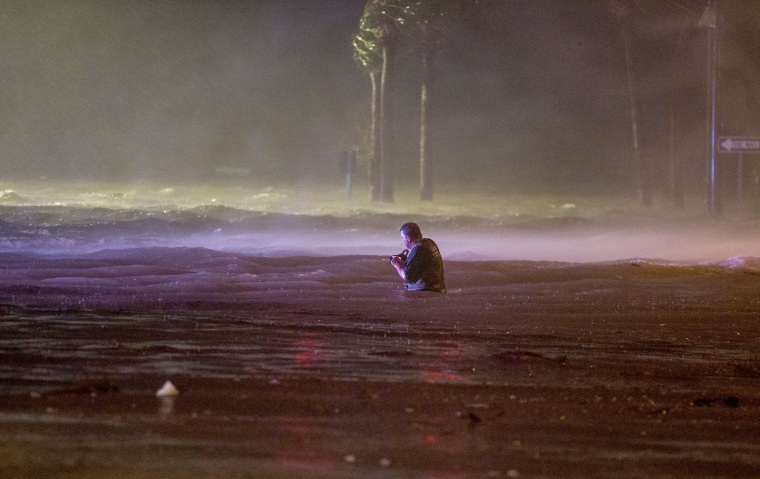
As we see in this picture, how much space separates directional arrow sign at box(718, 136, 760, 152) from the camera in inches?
893

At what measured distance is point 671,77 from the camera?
34.3m

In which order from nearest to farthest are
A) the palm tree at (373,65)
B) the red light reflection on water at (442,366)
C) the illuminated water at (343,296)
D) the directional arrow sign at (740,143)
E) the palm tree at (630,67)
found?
the red light reflection on water at (442,366) → the illuminated water at (343,296) → the directional arrow sign at (740,143) → the palm tree at (373,65) → the palm tree at (630,67)

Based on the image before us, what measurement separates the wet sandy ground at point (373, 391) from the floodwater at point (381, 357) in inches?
0.9

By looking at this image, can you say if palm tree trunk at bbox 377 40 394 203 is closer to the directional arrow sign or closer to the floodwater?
the directional arrow sign

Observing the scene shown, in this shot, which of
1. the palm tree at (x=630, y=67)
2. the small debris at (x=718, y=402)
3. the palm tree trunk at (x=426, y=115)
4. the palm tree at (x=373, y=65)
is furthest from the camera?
the palm tree at (x=630, y=67)

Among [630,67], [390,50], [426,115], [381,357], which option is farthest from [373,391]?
[630,67]

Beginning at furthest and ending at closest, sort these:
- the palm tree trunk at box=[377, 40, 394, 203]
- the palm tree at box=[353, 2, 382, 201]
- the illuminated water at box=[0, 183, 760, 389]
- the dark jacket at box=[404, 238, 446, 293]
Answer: the palm tree at box=[353, 2, 382, 201] < the palm tree trunk at box=[377, 40, 394, 203] < the dark jacket at box=[404, 238, 446, 293] < the illuminated water at box=[0, 183, 760, 389]

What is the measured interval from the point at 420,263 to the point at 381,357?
4.03m

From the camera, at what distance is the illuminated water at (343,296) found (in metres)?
7.54

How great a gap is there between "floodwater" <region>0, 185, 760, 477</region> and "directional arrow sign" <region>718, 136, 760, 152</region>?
5814 millimetres

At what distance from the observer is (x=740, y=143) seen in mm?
22797

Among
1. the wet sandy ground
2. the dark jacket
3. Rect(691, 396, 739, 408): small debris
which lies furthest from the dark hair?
Rect(691, 396, 739, 408): small debris

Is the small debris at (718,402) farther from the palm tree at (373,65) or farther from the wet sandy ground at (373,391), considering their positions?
the palm tree at (373,65)

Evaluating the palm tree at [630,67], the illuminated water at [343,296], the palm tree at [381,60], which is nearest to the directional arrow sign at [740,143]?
the illuminated water at [343,296]
